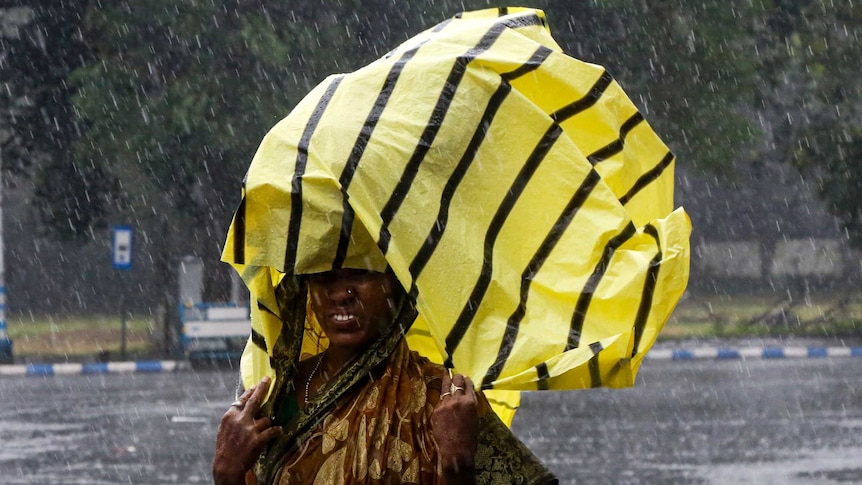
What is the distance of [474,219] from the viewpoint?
2795mm

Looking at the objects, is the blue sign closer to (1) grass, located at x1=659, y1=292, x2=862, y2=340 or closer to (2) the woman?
(1) grass, located at x1=659, y1=292, x2=862, y2=340

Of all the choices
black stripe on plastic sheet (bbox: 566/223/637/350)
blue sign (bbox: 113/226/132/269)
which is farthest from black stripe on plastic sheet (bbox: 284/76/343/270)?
blue sign (bbox: 113/226/132/269)

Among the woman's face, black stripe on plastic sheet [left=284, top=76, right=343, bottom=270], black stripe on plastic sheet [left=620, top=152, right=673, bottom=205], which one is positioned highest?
black stripe on plastic sheet [left=284, top=76, right=343, bottom=270]

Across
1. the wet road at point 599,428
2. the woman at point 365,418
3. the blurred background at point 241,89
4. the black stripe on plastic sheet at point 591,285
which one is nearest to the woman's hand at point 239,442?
the woman at point 365,418

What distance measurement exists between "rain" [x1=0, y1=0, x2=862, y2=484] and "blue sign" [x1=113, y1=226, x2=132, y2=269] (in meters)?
0.04

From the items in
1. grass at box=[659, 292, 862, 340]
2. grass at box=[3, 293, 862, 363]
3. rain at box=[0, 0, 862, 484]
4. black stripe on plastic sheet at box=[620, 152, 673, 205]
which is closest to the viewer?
Result: black stripe on plastic sheet at box=[620, 152, 673, 205]

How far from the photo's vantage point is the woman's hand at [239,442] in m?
2.86

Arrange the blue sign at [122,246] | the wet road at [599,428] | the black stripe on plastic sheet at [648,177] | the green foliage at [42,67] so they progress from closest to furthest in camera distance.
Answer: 1. the black stripe on plastic sheet at [648,177]
2. the wet road at [599,428]
3. the blue sign at [122,246]
4. the green foliage at [42,67]

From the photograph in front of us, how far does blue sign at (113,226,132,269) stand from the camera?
20031 millimetres

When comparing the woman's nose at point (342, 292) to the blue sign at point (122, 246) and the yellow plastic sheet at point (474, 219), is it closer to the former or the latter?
the yellow plastic sheet at point (474, 219)

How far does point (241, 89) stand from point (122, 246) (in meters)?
2.77

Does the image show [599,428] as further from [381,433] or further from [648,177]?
[381,433]

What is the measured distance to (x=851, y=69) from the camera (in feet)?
72.9

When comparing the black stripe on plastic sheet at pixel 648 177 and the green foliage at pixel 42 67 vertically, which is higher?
the black stripe on plastic sheet at pixel 648 177
